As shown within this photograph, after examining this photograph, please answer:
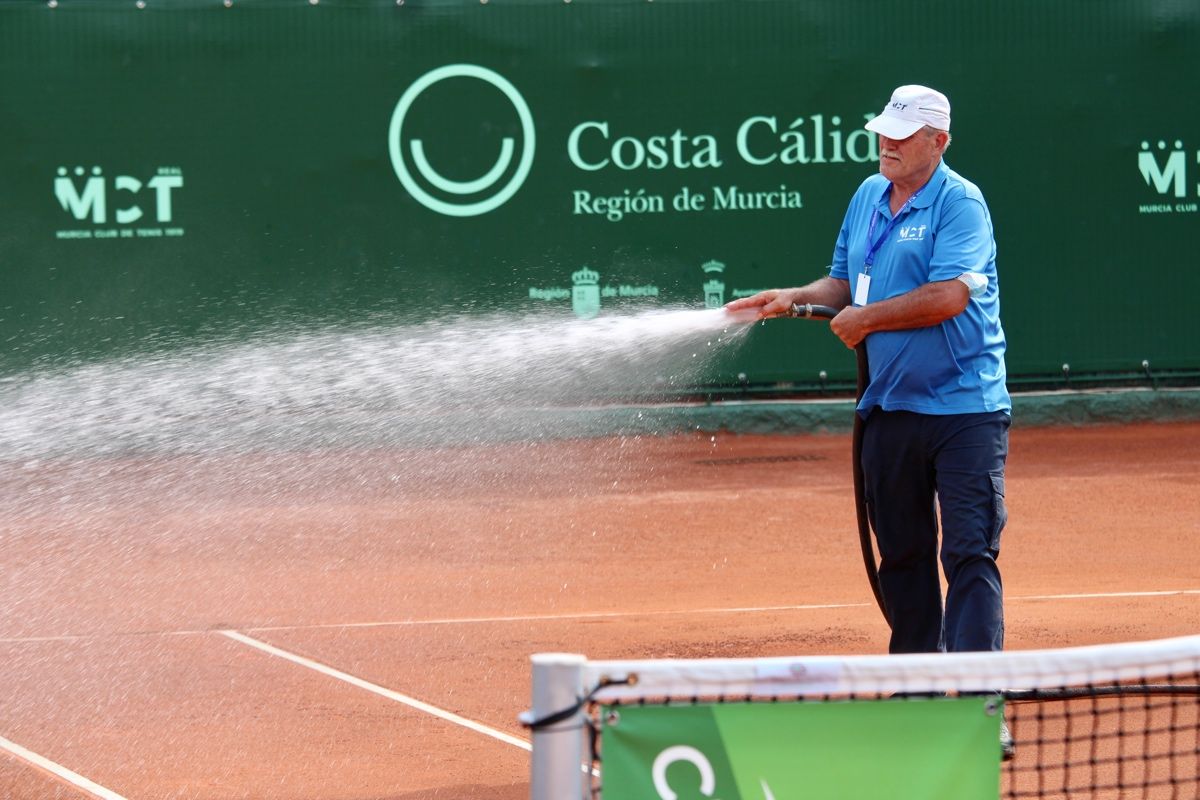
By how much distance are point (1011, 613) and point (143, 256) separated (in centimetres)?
817

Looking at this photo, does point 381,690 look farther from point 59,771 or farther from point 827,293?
point 827,293

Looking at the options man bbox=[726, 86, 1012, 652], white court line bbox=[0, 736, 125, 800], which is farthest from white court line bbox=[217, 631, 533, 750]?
man bbox=[726, 86, 1012, 652]

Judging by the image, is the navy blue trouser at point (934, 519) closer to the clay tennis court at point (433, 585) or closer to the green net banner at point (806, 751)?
the clay tennis court at point (433, 585)

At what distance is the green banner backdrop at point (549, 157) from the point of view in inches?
492

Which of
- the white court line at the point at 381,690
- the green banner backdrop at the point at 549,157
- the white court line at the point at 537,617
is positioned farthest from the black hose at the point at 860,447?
the green banner backdrop at the point at 549,157

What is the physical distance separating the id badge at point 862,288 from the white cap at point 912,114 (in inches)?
17.1

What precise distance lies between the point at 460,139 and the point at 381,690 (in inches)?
304

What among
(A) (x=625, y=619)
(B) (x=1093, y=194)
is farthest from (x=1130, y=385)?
(A) (x=625, y=619)

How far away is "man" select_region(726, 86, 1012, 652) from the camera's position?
4367mm

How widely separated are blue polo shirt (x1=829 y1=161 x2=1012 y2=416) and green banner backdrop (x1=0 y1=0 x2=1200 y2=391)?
8057mm

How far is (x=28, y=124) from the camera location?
12.4 meters

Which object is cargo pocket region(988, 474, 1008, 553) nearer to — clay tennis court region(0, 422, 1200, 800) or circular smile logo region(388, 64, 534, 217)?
clay tennis court region(0, 422, 1200, 800)

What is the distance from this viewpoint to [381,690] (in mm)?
5621

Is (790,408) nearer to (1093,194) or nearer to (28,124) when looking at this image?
(1093,194)
